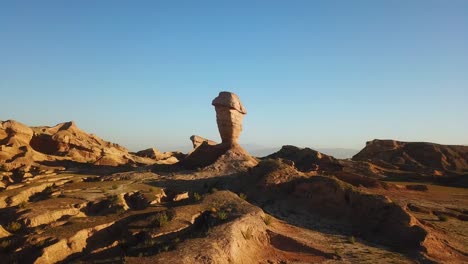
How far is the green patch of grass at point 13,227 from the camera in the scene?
62.6 ft

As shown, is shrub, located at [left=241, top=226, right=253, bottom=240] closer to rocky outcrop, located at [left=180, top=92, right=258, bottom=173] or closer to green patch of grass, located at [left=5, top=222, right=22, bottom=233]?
green patch of grass, located at [left=5, top=222, right=22, bottom=233]

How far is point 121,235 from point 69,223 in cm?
299

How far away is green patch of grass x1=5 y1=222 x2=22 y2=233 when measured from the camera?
19.1 m

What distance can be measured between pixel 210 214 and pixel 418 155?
73.1 m

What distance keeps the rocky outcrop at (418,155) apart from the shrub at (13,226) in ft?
225

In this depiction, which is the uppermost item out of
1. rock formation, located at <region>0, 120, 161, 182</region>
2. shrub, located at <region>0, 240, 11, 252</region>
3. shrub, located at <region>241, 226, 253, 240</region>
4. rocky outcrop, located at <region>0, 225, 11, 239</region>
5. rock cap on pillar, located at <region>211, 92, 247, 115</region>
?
rock cap on pillar, located at <region>211, 92, 247, 115</region>

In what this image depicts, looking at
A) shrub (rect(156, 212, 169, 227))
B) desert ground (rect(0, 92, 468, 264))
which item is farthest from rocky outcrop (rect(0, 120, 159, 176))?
shrub (rect(156, 212, 169, 227))

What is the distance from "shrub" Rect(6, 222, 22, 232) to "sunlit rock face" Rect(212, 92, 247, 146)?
897 inches

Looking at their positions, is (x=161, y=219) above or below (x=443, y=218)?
above

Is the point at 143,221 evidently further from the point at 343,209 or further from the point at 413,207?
the point at 413,207

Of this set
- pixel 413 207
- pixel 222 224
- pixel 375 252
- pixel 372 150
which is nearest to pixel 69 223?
pixel 222 224

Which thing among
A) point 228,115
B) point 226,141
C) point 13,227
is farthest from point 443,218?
point 13,227

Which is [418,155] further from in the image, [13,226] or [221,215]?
[13,226]

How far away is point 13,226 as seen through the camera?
63.0 feet
